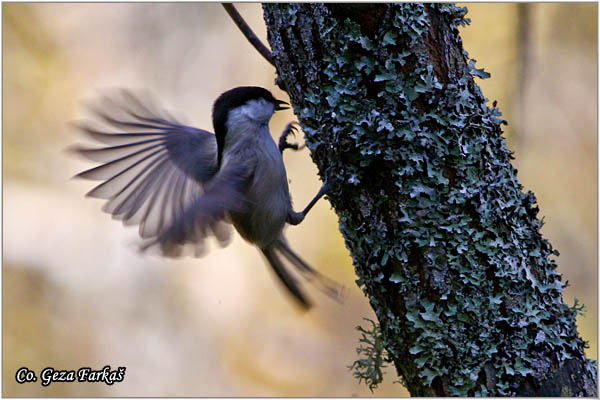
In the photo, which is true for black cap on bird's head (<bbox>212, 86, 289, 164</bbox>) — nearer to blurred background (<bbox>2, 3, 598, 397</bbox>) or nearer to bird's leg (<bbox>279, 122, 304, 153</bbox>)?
bird's leg (<bbox>279, 122, 304, 153</bbox>)

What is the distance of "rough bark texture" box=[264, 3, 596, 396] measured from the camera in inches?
58.9

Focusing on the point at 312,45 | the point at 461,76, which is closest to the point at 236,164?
the point at 312,45

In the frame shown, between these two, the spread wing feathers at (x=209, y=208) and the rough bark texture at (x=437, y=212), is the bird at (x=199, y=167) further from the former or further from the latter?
the rough bark texture at (x=437, y=212)

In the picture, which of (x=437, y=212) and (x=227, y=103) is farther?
(x=227, y=103)

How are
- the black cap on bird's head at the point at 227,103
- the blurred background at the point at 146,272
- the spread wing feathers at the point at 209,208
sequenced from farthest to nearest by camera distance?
the blurred background at the point at 146,272 → the black cap on bird's head at the point at 227,103 → the spread wing feathers at the point at 209,208

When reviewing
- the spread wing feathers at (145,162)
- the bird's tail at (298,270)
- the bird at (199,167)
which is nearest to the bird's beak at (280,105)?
the bird at (199,167)

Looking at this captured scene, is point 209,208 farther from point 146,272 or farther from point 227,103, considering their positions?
point 146,272

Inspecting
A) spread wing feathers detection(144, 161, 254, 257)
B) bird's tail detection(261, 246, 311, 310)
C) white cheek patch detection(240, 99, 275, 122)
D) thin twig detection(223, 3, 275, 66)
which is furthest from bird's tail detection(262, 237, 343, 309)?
thin twig detection(223, 3, 275, 66)

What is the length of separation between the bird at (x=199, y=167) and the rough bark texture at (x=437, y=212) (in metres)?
0.73

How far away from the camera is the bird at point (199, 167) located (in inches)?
92.0

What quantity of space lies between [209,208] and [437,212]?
0.79m

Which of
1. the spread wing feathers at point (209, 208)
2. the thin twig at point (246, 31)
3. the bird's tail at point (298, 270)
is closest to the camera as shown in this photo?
the spread wing feathers at point (209, 208)

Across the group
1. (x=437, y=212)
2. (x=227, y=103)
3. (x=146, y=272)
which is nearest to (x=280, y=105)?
(x=227, y=103)

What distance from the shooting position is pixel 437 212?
4.96 ft
